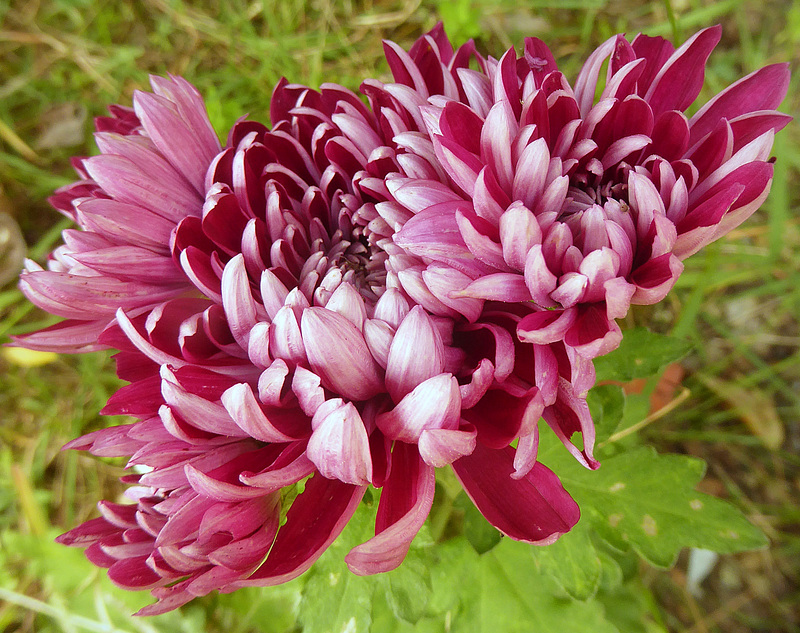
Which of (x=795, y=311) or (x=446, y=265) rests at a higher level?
(x=446, y=265)


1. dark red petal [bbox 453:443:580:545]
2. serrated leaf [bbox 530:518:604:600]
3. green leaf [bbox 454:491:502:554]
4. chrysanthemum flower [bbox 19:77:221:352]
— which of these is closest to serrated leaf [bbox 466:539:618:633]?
serrated leaf [bbox 530:518:604:600]

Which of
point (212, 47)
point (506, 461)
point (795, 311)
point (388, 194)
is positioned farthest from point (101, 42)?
point (795, 311)

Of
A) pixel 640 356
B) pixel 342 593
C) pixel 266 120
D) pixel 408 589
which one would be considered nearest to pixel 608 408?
pixel 640 356

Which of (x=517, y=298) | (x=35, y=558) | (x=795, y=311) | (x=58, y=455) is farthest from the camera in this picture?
(x=58, y=455)

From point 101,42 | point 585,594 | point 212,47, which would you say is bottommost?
point 585,594

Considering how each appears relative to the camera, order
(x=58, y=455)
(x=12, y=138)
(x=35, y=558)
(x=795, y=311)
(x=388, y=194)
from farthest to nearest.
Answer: (x=12, y=138), (x=58, y=455), (x=795, y=311), (x=35, y=558), (x=388, y=194)

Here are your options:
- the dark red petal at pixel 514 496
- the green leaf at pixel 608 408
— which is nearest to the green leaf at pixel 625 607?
the green leaf at pixel 608 408

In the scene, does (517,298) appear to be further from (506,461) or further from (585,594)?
(585,594)
